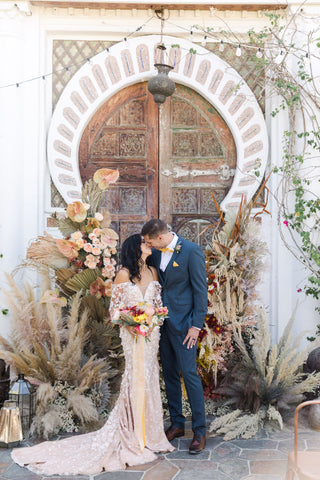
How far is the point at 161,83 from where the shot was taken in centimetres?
478

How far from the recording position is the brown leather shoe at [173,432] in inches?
149

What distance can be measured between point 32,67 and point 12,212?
144 cm

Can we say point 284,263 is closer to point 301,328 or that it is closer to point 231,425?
A: point 301,328

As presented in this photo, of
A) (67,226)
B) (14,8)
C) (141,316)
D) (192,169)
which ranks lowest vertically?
(141,316)

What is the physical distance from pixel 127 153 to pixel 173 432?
110 inches

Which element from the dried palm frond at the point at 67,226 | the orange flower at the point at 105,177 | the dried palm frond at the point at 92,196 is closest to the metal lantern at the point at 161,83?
the orange flower at the point at 105,177

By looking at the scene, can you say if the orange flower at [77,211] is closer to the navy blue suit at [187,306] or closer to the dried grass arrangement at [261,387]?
the navy blue suit at [187,306]

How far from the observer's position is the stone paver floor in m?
3.21

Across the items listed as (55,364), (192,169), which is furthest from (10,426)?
(192,169)

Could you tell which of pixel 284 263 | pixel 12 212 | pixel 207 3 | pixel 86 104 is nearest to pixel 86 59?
pixel 86 104

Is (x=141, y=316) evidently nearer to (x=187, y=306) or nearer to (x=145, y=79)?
(x=187, y=306)

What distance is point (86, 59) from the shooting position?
5.22 metres

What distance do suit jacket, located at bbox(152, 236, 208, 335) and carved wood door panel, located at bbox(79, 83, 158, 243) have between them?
1692 mm

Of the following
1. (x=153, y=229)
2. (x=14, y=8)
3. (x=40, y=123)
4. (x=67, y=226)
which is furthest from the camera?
(x=40, y=123)
